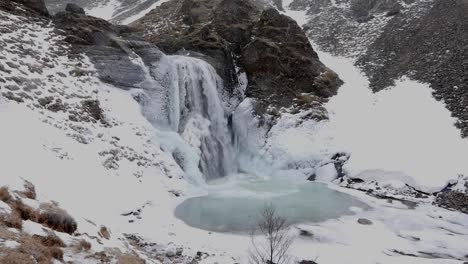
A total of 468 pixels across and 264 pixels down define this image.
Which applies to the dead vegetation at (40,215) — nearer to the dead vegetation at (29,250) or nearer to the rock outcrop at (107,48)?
the dead vegetation at (29,250)

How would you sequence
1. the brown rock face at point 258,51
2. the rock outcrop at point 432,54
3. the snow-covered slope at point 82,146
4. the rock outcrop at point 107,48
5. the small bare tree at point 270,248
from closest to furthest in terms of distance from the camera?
the small bare tree at point 270,248 < the snow-covered slope at point 82,146 < the rock outcrop at point 107,48 < the rock outcrop at point 432,54 < the brown rock face at point 258,51

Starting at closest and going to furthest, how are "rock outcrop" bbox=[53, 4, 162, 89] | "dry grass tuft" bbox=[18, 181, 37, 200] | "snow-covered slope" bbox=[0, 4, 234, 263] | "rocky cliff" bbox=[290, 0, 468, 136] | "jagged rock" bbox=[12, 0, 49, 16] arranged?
"dry grass tuft" bbox=[18, 181, 37, 200] → "snow-covered slope" bbox=[0, 4, 234, 263] → "rock outcrop" bbox=[53, 4, 162, 89] → "jagged rock" bbox=[12, 0, 49, 16] → "rocky cliff" bbox=[290, 0, 468, 136]

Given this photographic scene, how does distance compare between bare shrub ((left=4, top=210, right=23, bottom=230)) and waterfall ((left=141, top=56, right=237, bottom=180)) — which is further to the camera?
waterfall ((left=141, top=56, right=237, bottom=180))

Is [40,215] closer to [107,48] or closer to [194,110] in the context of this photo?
[107,48]

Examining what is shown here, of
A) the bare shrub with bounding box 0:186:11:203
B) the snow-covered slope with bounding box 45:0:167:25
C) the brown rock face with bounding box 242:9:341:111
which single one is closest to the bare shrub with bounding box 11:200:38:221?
the bare shrub with bounding box 0:186:11:203

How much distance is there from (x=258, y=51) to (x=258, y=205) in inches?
770

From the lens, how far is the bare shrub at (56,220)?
363 inches

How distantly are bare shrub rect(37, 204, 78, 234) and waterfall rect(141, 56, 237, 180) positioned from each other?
15557mm

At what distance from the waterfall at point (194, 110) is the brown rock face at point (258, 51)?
10.3ft

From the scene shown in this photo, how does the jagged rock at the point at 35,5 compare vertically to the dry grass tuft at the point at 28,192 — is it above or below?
above

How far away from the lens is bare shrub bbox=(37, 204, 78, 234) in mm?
9227

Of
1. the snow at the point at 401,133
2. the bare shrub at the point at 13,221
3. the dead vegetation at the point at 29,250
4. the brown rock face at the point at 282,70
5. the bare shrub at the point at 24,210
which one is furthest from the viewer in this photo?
the brown rock face at the point at 282,70

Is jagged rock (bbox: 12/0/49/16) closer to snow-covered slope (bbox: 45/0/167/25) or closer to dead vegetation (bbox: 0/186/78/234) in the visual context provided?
dead vegetation (bbox: 0/186/78/234)

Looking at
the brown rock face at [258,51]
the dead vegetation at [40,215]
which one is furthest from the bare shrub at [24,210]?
the brown rock face at [258,51]
